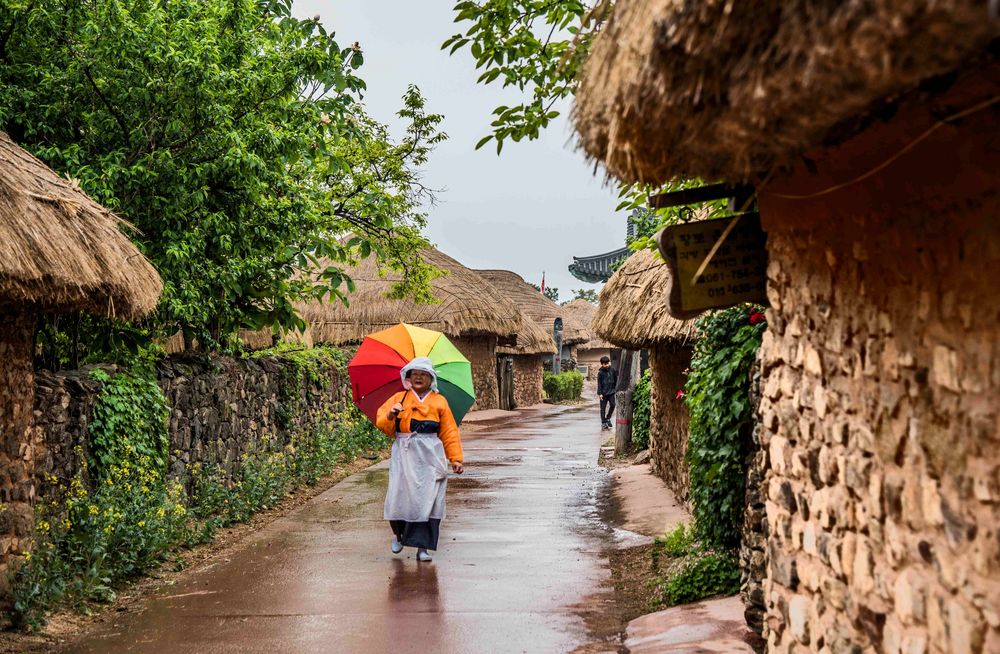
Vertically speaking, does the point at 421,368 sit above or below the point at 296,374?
below

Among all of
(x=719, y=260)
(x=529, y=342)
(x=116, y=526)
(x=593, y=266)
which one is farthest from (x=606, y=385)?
(x=593, y=266)

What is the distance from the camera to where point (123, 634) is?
6.21 m

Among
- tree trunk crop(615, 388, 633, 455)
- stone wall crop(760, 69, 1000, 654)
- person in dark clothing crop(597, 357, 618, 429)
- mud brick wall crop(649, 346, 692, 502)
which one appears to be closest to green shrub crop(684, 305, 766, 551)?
stone wall crop(760, 69, 1000, 654)

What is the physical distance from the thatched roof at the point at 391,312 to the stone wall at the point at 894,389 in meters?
21.6

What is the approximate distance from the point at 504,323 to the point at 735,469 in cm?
2121

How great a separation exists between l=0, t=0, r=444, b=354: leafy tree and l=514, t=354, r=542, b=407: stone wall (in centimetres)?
2310

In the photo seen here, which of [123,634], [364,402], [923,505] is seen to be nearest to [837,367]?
[923,505]

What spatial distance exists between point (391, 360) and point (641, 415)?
7.34 meters

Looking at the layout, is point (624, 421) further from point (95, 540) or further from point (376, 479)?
point (95, 540)

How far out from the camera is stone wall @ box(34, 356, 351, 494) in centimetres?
695

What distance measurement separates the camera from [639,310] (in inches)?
439

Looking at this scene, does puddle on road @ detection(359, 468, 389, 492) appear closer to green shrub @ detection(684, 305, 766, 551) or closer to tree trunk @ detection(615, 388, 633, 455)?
tree trunk @ detection(615, 388, 633, 455)

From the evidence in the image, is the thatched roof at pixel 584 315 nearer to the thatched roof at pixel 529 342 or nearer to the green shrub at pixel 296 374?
the thatched roof at pixel 529 342

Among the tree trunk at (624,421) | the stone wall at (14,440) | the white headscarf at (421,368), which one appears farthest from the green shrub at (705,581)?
the tree trunk at (624,421)
